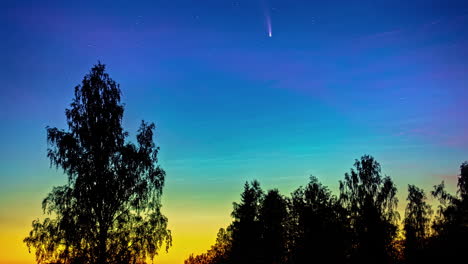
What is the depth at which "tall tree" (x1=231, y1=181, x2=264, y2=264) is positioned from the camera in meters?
54.9

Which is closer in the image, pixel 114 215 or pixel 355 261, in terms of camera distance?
pixel 114 215

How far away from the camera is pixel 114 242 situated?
2530 cm

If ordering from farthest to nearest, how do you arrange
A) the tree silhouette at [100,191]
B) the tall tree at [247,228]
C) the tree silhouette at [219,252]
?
the tree silhouette at [219,252], the tall tree at [247,228], the tree silhouette at [100,191]

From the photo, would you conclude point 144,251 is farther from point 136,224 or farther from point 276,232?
point 276,232

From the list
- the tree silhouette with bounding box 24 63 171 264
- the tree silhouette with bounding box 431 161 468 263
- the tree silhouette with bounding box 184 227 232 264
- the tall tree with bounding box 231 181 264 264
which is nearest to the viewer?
the tree silhouette with bounding box 24 63 171 264

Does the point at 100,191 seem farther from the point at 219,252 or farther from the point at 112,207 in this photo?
the point at 219,252

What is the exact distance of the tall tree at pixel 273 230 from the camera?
5731 cm

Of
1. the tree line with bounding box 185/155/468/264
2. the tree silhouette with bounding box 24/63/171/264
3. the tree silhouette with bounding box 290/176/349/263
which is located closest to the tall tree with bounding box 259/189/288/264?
the tree line with bounding box 185/155/468/264

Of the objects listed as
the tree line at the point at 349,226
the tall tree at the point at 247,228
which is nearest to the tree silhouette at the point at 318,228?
the tree line at the point at 349,226

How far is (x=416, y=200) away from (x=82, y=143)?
169ft

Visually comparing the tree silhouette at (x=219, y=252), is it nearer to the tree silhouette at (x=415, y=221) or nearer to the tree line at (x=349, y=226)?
the tree line at (x=349, y=226)

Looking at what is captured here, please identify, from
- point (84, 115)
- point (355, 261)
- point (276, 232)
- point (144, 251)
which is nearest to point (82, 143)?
point (84, 115)

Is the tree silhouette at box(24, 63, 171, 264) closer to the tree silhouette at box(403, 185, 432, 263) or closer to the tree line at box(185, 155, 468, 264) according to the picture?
the tree line at box(185, 155, 468, 264)

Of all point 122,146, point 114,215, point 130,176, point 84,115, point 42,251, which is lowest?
point 42,251
